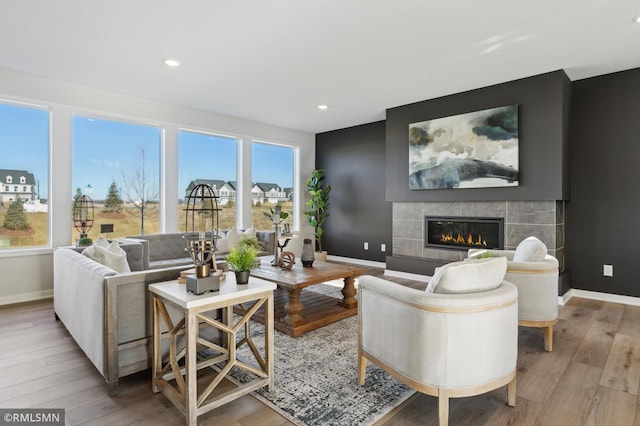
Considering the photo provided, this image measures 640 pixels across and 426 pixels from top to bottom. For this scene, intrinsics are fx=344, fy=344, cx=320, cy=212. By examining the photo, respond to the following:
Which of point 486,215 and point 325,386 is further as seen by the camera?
point 486,215

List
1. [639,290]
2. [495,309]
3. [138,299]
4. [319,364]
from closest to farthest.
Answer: [495,309], [138,299], [319,364], [639,290]

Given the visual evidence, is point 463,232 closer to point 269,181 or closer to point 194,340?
point 269,181

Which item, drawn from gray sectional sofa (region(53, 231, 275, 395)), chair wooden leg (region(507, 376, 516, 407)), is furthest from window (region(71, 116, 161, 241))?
chair wooden leg (region(507, 376, 516, 407))

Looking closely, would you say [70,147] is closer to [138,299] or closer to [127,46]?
[127,46]

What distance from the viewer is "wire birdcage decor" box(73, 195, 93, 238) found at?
4613 millimetres

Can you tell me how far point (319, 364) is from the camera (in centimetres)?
256

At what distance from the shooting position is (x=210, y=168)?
6023mm

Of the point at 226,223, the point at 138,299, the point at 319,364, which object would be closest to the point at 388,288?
the point at 319,364

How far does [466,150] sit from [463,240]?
1.30 metres

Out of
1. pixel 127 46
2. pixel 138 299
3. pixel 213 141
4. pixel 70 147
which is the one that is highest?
pixel 127 46

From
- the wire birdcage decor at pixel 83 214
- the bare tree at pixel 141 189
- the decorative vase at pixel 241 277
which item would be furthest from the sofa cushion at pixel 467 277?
the bare tree at pixel 141 189

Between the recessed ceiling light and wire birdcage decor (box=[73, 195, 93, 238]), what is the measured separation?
7.43 feet

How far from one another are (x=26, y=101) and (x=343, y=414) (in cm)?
498

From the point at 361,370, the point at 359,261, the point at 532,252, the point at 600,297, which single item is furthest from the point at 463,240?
the point at 361,370
